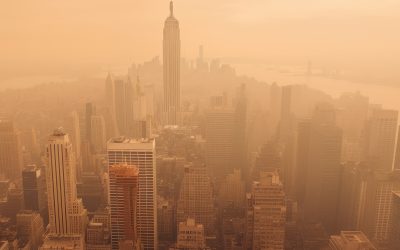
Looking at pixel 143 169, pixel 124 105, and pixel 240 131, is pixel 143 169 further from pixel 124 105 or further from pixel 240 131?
pixel 240 131

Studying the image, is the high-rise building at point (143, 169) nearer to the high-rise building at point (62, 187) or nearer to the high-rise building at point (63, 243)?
the high-rise building at point (62, 187)

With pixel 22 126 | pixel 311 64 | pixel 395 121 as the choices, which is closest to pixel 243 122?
pixel 311 64

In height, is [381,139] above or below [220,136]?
above

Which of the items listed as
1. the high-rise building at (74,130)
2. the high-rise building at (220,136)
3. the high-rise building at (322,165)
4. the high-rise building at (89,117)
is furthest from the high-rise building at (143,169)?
the high-rise building at (322,165)

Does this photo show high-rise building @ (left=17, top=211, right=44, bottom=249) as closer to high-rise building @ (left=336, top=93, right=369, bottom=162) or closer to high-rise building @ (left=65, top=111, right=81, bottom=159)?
high-rise building @ (left=65, top=111, right=81, bottom=159)

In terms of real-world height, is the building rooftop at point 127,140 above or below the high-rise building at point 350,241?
above

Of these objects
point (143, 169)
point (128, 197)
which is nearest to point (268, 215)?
point (128, 197)
